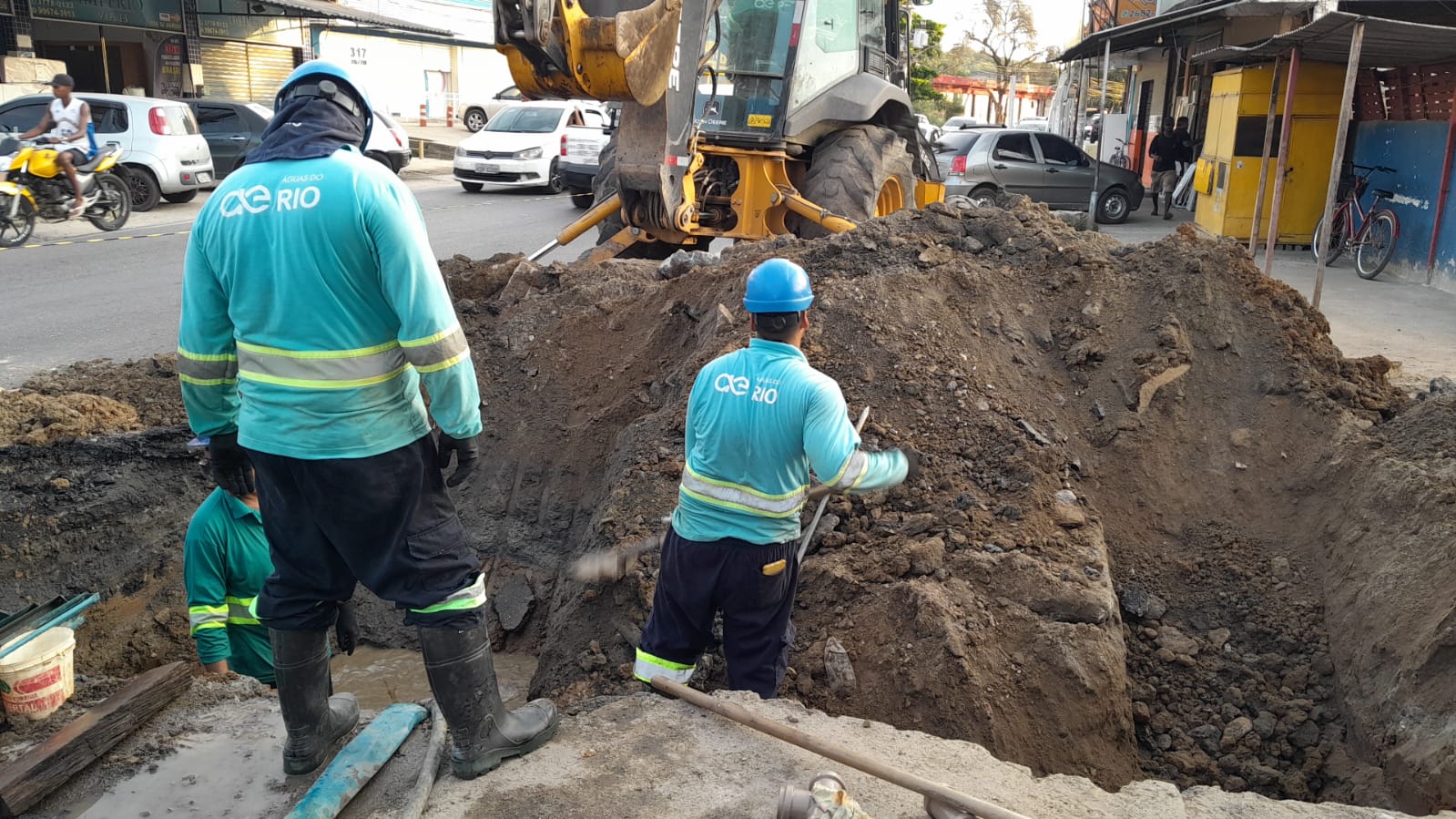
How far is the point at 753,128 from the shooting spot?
859cm

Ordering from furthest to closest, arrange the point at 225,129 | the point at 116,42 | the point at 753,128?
the point at 116,42
the point at 225,129
the point at 753,128

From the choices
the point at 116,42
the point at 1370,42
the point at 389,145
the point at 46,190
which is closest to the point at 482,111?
the point at 116,42

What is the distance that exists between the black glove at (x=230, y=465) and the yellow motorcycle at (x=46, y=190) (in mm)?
11261

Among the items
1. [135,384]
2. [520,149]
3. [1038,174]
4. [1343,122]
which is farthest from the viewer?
[520,149]

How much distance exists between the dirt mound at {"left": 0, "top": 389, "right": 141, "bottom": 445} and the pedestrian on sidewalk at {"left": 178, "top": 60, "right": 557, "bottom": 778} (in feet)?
11.5

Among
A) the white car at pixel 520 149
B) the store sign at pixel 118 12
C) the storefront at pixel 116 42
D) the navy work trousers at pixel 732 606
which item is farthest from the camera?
the storefront at pixel 116 42

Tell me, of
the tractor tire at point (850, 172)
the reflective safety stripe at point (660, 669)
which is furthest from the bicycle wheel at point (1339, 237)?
the reflective safety stripe at point (660, 669)

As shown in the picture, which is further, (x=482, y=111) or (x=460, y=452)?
(x=482, y=111)

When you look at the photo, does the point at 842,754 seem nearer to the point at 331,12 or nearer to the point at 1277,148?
the point at 1277,148

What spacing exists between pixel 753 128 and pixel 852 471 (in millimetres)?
5931

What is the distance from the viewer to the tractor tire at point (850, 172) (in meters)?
8.62

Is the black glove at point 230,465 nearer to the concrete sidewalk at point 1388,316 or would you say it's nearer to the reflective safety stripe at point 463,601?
the reflective safety stripe at point 463,601

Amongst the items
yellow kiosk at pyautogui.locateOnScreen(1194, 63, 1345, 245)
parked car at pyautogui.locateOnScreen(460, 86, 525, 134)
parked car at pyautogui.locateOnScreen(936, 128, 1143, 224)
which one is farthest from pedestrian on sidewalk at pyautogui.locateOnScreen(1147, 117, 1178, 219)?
parked car at pyautogui.locateOnScreen(460, 86, 525, 134)

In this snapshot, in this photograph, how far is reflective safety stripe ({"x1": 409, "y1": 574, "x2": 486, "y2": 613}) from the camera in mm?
2805
